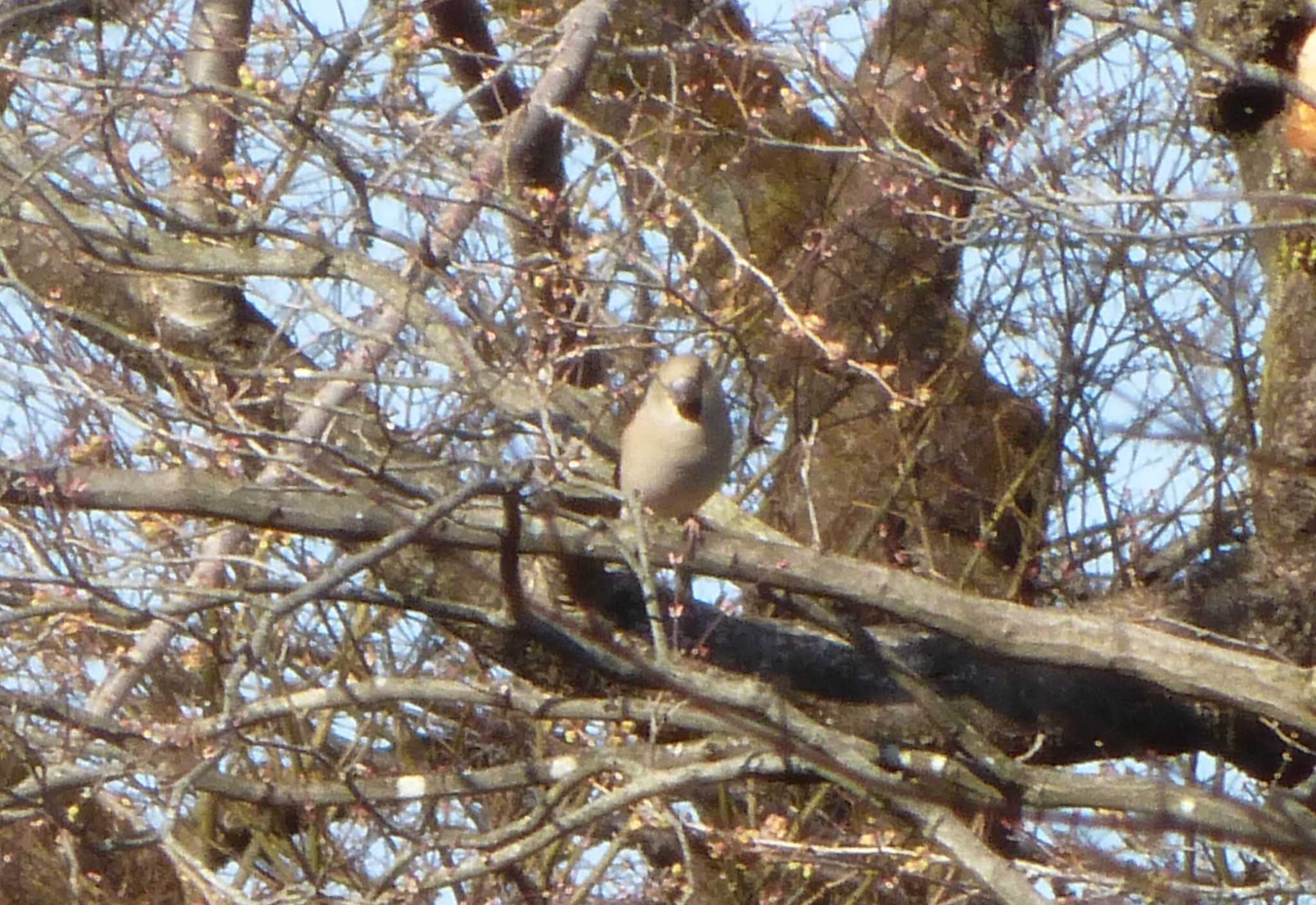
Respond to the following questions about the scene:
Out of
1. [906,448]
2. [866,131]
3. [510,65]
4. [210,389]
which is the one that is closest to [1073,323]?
[906,448]

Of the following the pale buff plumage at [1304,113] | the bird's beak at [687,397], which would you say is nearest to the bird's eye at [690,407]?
the bird's beak at [687,397]

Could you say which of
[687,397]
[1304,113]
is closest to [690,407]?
[687,397]

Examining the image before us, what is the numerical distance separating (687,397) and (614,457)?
35cm

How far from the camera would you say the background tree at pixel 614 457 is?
3.70 metres

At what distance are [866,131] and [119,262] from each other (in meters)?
2.42

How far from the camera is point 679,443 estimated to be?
4.89 metres

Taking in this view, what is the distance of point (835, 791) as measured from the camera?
19.8ft

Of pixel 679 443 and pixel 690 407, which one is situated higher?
pixel 690 407

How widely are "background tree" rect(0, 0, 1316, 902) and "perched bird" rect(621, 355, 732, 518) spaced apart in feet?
0.45

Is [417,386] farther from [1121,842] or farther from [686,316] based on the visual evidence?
[1121,842]

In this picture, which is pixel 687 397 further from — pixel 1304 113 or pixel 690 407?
pixel 1304 113

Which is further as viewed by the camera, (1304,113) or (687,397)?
(687,397)

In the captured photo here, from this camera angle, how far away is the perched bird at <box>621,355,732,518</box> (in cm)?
483

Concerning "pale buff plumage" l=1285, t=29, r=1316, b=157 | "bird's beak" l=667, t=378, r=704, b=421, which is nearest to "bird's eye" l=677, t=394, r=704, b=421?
"bird's beak" l=667, t=378, r=704, b=421
